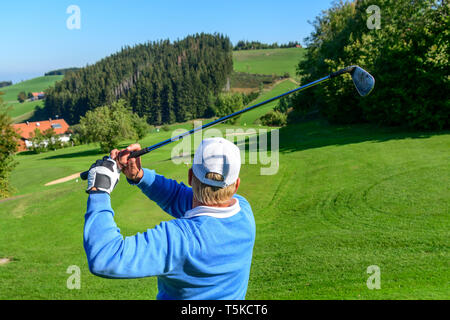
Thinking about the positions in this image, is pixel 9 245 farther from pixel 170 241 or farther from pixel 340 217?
pixel 170 241

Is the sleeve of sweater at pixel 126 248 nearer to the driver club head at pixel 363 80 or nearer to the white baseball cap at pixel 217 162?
the white baseball cap at pixel 217 162

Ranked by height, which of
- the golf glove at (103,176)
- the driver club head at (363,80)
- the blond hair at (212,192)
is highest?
the driver club head at (363,80)

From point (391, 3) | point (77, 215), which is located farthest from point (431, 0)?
point (77, 215)

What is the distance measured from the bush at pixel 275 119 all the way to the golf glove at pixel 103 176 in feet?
221

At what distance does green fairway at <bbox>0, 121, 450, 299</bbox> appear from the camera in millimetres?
7344

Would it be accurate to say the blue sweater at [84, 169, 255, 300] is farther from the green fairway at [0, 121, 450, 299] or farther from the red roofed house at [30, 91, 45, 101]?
the red roofed house at [30, 91, 45, 101]

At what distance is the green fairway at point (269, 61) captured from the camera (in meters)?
146

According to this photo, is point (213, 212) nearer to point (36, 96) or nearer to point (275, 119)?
point (275, 119)

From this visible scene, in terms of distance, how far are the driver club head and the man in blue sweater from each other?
7.98ft

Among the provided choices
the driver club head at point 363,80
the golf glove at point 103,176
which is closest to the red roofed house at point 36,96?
the driver club head at point 363,80

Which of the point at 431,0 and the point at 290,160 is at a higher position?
the point at 431,0

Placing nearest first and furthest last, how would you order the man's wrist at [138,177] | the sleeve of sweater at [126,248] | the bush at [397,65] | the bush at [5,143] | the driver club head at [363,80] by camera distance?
1. the sleeve of sweater at [126,248]
2. the man's wrist at [138,177]
3. the driver club head at [363,80]
4. the bush at [5,143]
5. the bush at [397,65]

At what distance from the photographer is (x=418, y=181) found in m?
13.6
